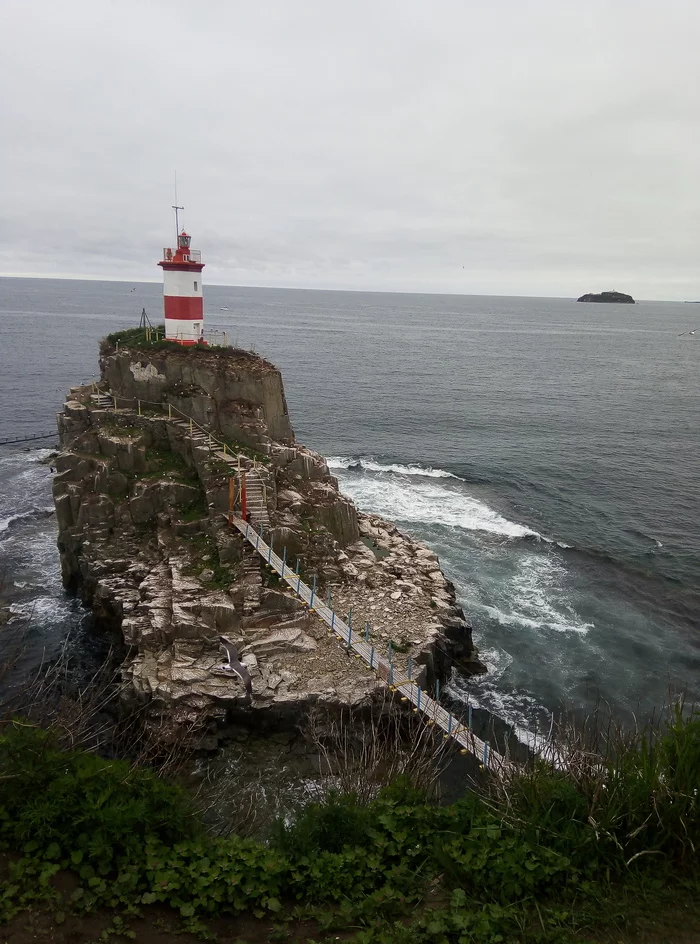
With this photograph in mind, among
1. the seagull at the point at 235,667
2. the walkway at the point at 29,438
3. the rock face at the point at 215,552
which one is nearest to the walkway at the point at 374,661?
the rock face at the point at 215,552

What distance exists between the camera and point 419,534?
37.7m

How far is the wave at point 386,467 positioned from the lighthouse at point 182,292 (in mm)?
18132

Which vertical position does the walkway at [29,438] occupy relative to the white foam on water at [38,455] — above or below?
above

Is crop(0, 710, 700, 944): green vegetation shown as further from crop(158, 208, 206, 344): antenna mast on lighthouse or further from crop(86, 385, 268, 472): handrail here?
crop(158, 208, 206, 344): antenna mast on lighthouse

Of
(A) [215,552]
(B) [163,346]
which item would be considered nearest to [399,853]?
(A) [215,552]

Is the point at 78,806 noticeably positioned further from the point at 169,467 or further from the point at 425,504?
the point at 425,504

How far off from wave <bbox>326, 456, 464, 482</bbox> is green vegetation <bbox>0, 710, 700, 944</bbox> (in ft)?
128

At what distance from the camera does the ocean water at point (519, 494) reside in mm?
26469

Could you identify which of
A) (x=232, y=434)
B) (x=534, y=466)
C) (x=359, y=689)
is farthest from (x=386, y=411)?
(x=359, y=689)

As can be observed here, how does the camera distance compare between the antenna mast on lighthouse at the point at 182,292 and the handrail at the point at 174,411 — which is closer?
the handrail at the point at 174,411

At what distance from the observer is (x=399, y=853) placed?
10.0 m

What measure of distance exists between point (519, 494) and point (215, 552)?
26.3 metres

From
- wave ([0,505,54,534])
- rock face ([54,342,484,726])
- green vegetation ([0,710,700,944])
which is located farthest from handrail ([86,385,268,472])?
green vegetation ([0,710,700,944])

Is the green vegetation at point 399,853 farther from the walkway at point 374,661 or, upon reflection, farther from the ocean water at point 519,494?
the ocean water at point 519,494
